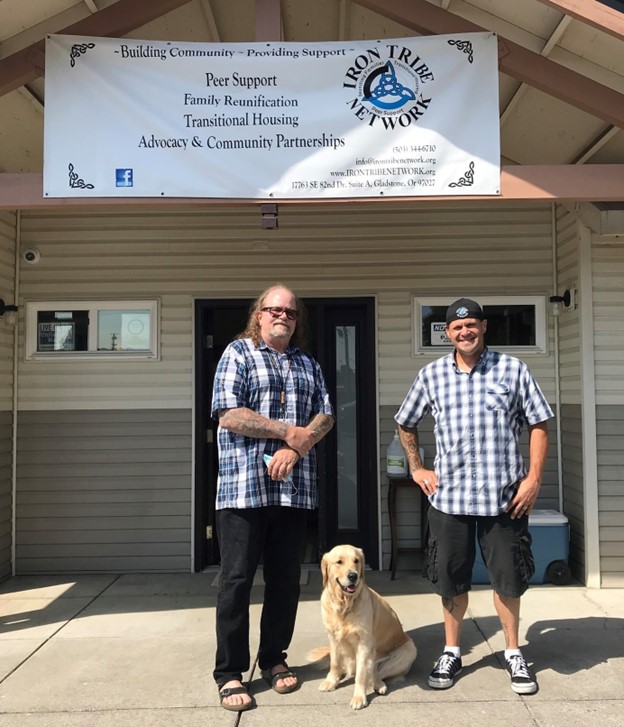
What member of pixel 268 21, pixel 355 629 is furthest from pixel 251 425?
pixel 268 21

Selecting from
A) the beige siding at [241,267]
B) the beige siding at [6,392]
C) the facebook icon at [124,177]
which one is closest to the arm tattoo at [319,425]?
the facebook icon at [124,177]

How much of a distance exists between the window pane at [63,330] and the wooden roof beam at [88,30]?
6.22 feet

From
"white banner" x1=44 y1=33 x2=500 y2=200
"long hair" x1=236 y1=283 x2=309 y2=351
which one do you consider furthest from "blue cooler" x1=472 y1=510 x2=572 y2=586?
"white banner" x1=44 y1=33 x2=500 y2=200

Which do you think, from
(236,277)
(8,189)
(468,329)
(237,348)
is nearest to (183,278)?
(236,277)

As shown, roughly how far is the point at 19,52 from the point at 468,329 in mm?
2857

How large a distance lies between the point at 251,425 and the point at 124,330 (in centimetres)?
258

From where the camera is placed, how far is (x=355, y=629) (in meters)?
2.81

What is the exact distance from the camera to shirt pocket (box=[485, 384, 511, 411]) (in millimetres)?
2975

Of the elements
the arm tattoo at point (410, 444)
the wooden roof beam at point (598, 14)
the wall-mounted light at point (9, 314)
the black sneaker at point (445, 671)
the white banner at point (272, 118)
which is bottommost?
the black sneaker at point (445, 671)

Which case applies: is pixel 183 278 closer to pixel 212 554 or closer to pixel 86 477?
pixel 86 477

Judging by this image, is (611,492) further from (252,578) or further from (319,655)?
(252,578)

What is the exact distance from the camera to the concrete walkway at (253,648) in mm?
2771

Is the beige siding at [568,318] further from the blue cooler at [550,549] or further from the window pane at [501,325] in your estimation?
the blue cooler at [550,549]

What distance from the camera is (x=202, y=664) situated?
3.28 meters
